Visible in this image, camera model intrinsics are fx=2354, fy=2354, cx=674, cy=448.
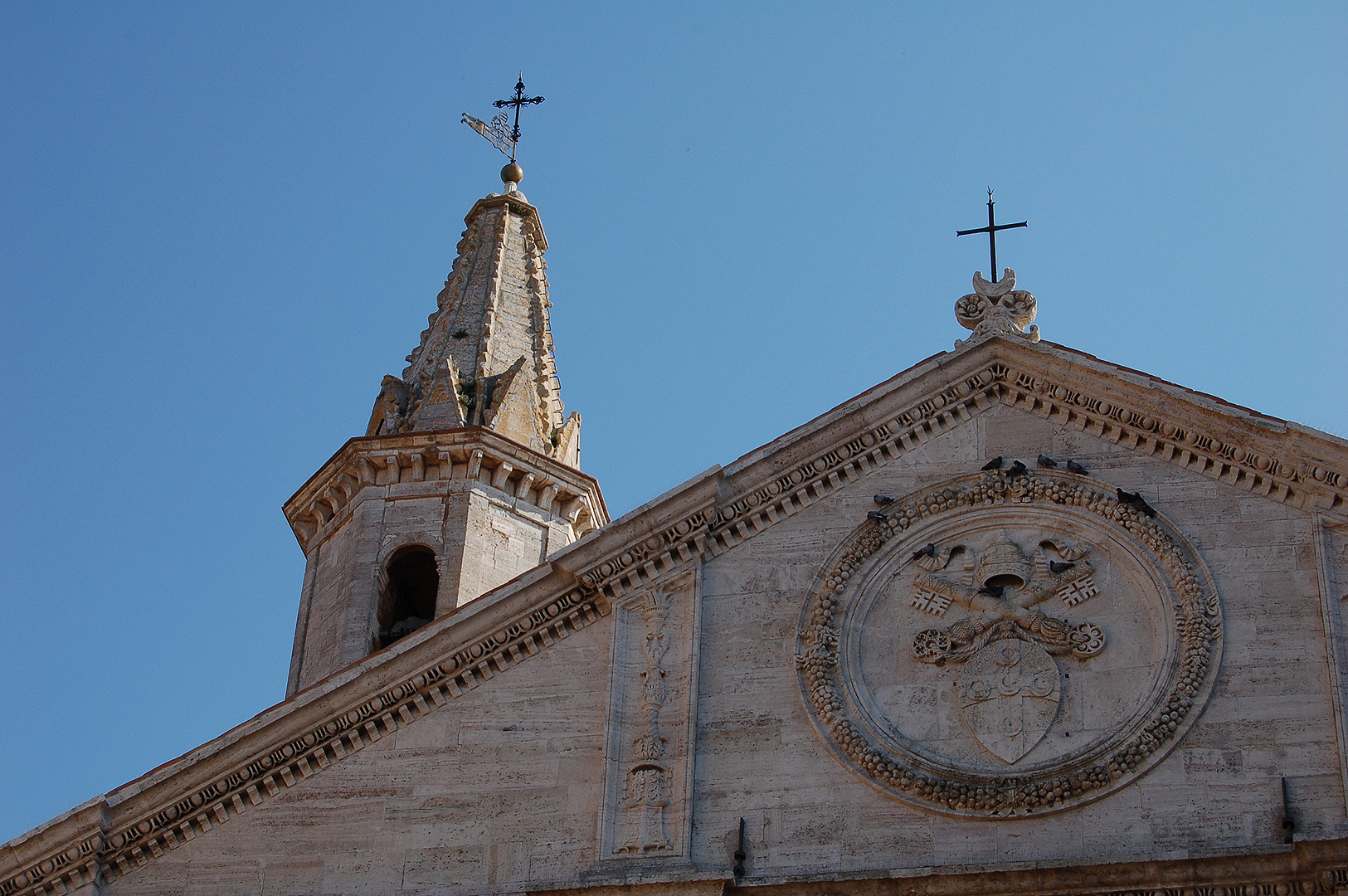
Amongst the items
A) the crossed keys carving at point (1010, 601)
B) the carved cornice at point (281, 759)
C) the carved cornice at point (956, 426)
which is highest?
the carved cornice at point (956, 426)

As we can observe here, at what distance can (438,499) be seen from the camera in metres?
24.0

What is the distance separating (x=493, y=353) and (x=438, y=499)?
Answer: 2.45 m

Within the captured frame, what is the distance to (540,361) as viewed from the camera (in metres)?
26.1

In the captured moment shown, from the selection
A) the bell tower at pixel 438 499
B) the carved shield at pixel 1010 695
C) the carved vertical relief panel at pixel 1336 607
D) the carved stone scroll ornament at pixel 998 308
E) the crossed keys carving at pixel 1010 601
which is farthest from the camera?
the bell tower at pixel 438 499

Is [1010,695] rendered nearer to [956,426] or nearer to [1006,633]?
[1006,633]

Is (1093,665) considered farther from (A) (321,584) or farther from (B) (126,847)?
(A) (321,584)

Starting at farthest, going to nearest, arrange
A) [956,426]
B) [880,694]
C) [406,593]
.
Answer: [406,593] < [956,426] < [880,694]

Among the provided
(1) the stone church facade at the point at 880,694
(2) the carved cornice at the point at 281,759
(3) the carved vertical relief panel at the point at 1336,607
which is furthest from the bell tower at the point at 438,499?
(3) the carved vertical relief panel at the point at 1336,607

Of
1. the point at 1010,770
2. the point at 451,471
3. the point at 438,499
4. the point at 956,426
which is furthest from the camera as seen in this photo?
the point at 451,471

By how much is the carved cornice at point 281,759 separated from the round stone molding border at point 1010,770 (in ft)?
5.80

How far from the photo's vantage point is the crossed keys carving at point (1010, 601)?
16328mm

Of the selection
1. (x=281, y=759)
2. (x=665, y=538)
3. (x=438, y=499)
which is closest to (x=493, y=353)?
(x=438, y=499)

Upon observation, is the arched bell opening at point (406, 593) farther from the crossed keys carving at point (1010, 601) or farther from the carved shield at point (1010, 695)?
the carved shield at point (1010, 695)

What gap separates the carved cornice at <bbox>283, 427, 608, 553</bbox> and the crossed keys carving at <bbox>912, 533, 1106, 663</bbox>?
8170 mm
